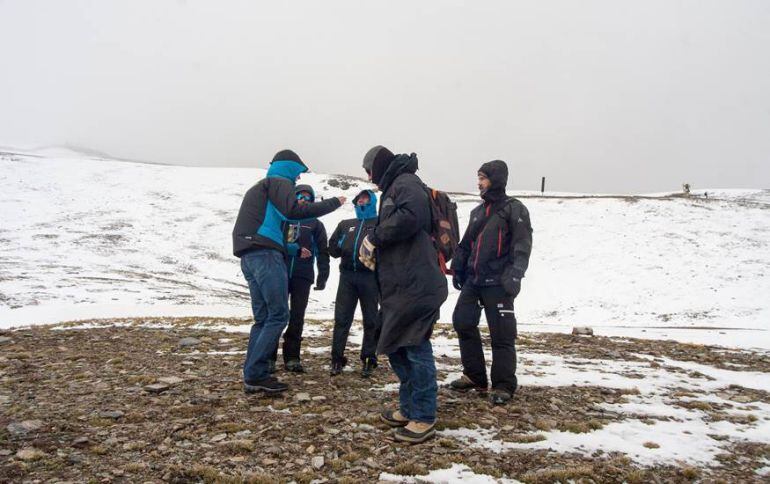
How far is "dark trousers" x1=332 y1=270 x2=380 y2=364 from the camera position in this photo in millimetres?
7441

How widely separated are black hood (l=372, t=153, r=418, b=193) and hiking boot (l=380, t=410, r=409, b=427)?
2540 mm

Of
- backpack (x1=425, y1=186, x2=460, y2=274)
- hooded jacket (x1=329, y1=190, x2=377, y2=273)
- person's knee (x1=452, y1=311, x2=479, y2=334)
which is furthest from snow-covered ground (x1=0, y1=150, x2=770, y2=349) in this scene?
backpack (x1=425, y1=186, x2=460, y2=274)

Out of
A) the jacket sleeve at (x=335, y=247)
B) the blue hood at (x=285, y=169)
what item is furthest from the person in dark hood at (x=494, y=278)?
the blue hood at (x=285, y=169)

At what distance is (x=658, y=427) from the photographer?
216 inches

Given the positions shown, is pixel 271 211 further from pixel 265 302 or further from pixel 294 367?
pixel 294 367

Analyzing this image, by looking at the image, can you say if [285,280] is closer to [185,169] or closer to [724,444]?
[724,444]

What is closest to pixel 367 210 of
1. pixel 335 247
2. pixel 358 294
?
pixel 335 247

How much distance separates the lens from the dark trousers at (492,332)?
20.4 feet

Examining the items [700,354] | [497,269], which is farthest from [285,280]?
[700,354]

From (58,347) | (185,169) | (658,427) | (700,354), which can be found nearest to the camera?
(658,427)

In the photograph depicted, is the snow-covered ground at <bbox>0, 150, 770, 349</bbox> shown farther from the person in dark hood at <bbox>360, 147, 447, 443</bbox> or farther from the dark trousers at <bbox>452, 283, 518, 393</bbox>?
the person in dark hood at <bbox>360, 147, 447, 443</bbox>

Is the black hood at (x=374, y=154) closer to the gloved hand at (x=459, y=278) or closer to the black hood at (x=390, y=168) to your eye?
the black hood at (x=390, y=168)

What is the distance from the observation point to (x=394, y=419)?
5.24 m

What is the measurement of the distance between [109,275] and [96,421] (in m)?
21.5
